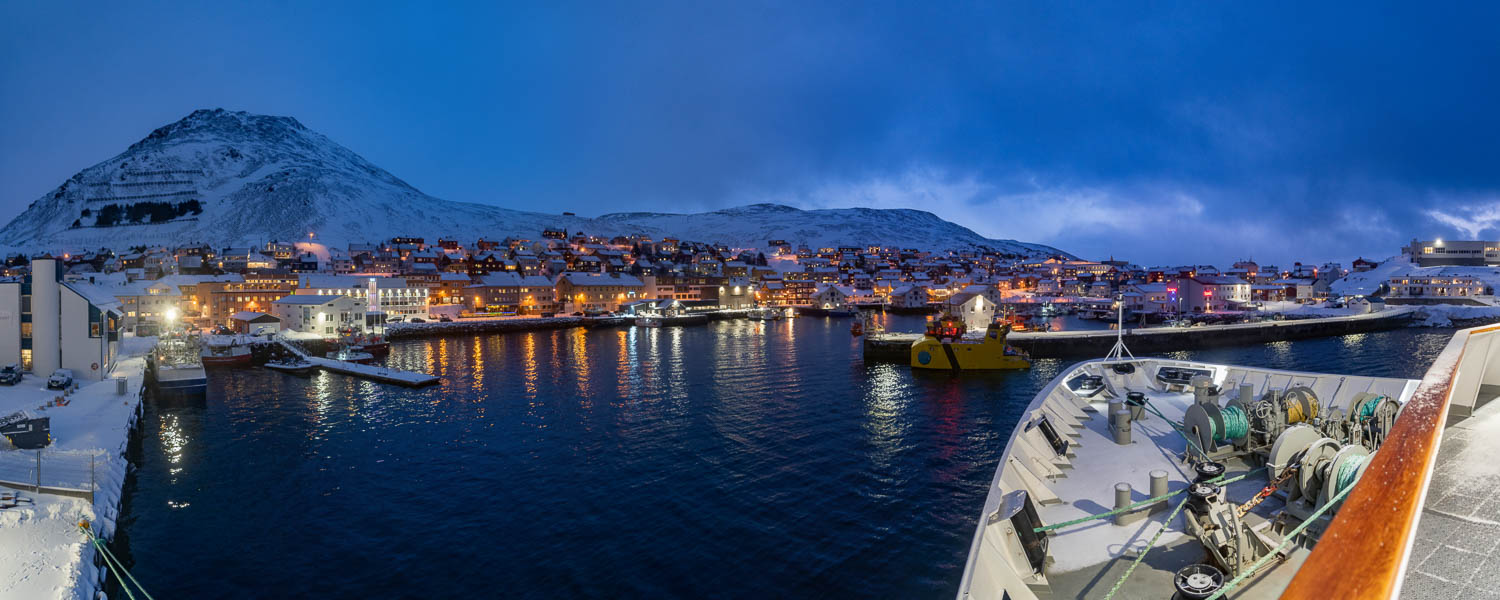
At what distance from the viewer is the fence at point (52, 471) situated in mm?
10906

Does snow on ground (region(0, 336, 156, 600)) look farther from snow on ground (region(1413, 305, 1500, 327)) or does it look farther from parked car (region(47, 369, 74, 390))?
snow on ground (region(1413, 305, 1500, 327))

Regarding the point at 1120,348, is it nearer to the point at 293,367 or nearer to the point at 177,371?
the point at 177,371

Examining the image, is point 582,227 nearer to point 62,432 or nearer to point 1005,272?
point 1005,272

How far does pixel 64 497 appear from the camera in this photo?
427 inches

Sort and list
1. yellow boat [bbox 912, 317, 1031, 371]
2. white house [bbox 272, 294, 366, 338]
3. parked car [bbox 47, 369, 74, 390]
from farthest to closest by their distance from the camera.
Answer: white house [bbox 272, 294, 366, 338], yellow boat [bbox 912, 317, 1031, 371], parked car [bbox 47, 369, 74, 390]

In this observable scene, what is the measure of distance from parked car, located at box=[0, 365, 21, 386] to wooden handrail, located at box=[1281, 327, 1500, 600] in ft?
95.3

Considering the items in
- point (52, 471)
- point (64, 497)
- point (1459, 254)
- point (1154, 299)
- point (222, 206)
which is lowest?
point (64, 497)

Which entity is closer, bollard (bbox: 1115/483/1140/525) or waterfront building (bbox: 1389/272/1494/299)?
bollard (bbox: 1115/483/1140/525)

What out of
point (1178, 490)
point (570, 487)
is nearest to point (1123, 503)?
point (1178, 490)

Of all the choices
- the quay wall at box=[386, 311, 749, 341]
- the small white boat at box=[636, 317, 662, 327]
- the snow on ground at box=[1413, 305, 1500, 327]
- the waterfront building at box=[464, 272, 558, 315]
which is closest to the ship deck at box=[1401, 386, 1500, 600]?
the quay wall at box=[386, 311, 749, 341]

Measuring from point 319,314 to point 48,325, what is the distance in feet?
82.3

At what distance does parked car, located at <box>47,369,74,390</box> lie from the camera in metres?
19.4

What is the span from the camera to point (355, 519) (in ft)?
40.5

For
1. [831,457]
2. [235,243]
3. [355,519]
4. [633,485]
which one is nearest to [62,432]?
[355,519]
